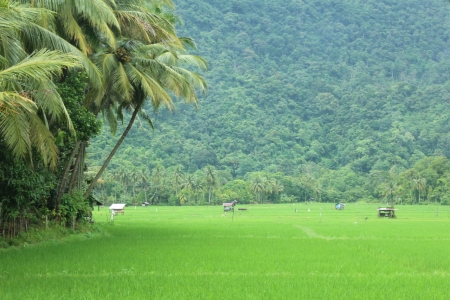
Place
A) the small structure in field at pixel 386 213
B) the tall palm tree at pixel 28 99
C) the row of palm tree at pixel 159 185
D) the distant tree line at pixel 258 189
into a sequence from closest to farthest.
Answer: the tall palm tree at pixel 28 99
the small structure in field at pixel 386 213
the distant tree line at pixel 258 189
the row of palm tree at pixel 159 185

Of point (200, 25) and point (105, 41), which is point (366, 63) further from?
point (105, 41)

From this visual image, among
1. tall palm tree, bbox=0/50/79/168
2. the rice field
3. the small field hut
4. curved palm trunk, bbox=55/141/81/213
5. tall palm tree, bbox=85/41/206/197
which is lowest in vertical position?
the rice field

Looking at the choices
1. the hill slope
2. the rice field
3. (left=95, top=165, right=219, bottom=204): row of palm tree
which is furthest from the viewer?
the hill slope

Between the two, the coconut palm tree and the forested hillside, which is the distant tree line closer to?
the forested hillside

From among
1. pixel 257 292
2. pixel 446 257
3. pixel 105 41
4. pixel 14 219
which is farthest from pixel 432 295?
pixel 105 41

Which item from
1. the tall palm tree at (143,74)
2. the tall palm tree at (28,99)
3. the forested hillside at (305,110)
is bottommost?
the tall palm tree at (28,99)

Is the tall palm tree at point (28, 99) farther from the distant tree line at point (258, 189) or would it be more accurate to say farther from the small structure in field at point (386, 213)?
the distant tree line at point (258, 189)

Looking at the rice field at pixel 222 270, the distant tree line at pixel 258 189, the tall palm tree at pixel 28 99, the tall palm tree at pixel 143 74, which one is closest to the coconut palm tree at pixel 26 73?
the tall palm tree at pixel 28 99

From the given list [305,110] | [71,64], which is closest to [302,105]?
[305,110]

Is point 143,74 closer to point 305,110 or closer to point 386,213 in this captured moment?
point 386,213

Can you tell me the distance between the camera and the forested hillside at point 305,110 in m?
108

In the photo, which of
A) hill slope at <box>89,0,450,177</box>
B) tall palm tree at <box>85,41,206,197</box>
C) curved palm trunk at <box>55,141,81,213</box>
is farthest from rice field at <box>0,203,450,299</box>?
hill slope at <box>89,0,450,177</box>

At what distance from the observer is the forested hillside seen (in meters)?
108

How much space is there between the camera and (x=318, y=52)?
189 m
